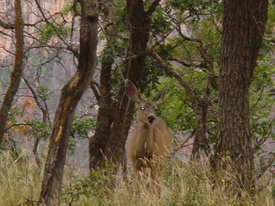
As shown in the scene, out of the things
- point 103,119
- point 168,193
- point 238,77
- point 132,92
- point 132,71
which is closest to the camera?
point 168,193

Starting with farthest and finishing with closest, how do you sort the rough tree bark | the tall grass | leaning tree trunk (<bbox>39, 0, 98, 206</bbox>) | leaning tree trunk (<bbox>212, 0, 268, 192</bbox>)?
the rough tree bark
the tall grass
leaning tree trunk (<bbox>212, 0, 268, 192</bbox>)
leaning tree trunk (<bbox>39, 0, 98, 206</bbox>)

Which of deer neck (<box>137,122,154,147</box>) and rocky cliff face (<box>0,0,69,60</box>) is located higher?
rocky cliff face (<box>0,0,69,60</box>)

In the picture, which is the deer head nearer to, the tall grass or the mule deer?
the mule deer

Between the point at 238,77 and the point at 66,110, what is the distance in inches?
99.4

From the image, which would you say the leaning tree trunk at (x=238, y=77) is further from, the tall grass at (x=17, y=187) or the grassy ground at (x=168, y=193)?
the tall grass at (x=17, y=187)

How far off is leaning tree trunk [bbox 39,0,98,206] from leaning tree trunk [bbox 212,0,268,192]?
82.9 inches

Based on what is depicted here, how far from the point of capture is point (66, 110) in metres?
4.91

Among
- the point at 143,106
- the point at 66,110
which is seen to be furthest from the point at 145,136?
the point at 66,110

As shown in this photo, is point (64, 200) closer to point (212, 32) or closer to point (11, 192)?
point (11, 192)

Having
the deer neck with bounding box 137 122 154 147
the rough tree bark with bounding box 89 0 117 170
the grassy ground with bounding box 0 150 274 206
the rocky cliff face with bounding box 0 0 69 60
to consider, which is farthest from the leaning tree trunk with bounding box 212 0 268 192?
the rough tree bark with bounding box 89 0 117 170

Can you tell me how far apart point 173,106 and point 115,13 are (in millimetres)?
2705

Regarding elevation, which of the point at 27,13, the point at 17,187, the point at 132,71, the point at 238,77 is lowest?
the point at 17,187

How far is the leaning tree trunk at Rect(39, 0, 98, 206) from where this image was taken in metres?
4.88

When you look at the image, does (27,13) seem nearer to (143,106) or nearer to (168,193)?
(143,106)
